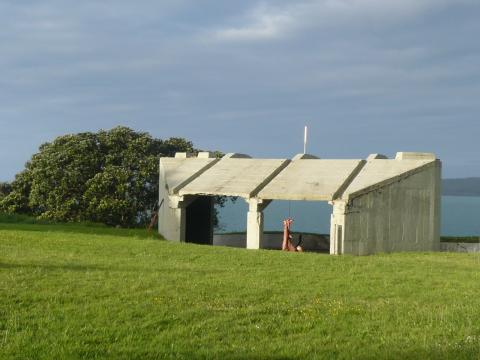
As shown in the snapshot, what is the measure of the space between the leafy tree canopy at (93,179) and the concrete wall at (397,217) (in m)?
18.9

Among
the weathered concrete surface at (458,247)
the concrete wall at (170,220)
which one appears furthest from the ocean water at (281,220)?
the weathered concrete surface at (458,247)

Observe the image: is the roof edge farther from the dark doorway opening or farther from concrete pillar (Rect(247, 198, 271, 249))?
the dark doorway opening

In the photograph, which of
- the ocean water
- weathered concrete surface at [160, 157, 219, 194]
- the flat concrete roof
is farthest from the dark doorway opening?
the flat concrete roof

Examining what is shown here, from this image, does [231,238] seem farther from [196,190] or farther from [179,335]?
[179,335]

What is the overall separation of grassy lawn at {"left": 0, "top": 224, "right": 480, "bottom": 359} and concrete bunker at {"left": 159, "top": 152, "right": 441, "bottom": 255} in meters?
8.79

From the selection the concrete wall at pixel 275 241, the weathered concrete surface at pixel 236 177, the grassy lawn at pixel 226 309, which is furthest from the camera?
the concrete wall at pixel 275 241

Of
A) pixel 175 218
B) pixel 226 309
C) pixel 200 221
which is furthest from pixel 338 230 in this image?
pixel 226 309

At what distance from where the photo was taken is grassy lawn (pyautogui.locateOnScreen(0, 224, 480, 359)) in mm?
8672

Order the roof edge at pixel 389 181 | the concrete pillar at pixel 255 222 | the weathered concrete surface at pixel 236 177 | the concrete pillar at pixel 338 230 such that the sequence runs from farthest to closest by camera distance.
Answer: the weathered concrete surface at pixel 236 177
the concrete pillar at pixel 255 222
the roof edge at pixel 389 181
the concrete pillar at pixel 338 230

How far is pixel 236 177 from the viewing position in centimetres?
3195

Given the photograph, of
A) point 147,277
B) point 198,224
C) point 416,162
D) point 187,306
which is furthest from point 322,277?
point 198,224

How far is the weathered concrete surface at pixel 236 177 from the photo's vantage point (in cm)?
3028

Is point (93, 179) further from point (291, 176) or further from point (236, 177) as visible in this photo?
point (291, 176)

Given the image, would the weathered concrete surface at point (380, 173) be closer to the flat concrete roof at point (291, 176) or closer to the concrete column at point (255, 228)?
the flat concrete roof at point (291, 176)
